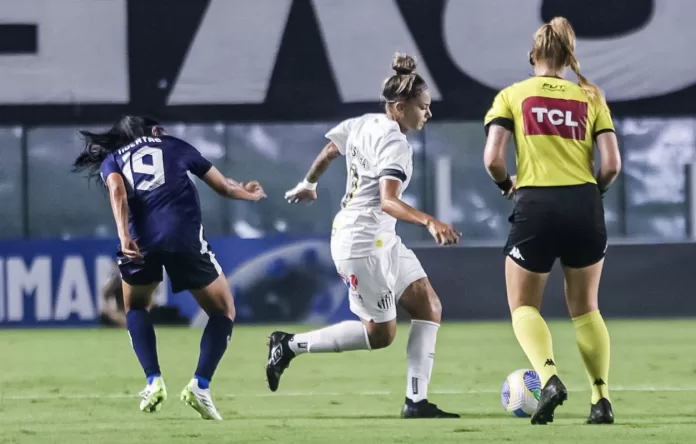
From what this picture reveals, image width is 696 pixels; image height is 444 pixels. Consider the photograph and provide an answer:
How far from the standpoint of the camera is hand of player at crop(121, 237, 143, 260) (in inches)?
290

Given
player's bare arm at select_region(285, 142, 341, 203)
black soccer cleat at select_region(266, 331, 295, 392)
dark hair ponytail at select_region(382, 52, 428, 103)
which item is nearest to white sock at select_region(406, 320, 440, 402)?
black soccer cleat at select_region(266, 331, 295, 392)

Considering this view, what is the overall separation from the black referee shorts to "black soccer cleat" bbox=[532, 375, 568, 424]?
57 cm

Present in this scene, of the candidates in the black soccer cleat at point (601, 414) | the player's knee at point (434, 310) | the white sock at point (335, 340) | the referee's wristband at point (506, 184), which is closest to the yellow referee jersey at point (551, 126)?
the referee's wristband at point (506, 184)

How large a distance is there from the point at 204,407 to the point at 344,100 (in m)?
11.2

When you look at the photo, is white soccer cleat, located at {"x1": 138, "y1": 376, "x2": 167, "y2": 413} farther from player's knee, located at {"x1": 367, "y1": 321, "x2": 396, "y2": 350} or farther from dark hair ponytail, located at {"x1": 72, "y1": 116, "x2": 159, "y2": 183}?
dark hair ponytail, located at {"x1": 72, "y1": 116, "x2": 159, "y2": 183}

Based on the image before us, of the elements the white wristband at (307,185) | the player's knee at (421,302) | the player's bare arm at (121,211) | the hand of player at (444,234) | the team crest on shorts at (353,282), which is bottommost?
the player's knee at (421,302)

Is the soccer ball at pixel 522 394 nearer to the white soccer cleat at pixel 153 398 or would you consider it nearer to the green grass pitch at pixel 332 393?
the green grass pitch at pixel 332 393

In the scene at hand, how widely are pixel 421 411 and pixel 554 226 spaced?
1.43 metres

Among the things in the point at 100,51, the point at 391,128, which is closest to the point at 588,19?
the point at 100,51

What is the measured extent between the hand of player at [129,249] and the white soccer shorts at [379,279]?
3.44 ft

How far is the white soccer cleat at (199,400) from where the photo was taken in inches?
287

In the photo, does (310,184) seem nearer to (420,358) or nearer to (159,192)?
(159,192)

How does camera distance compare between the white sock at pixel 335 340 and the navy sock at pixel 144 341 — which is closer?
the navy sock at pixel 144 341

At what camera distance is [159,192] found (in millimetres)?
7652
